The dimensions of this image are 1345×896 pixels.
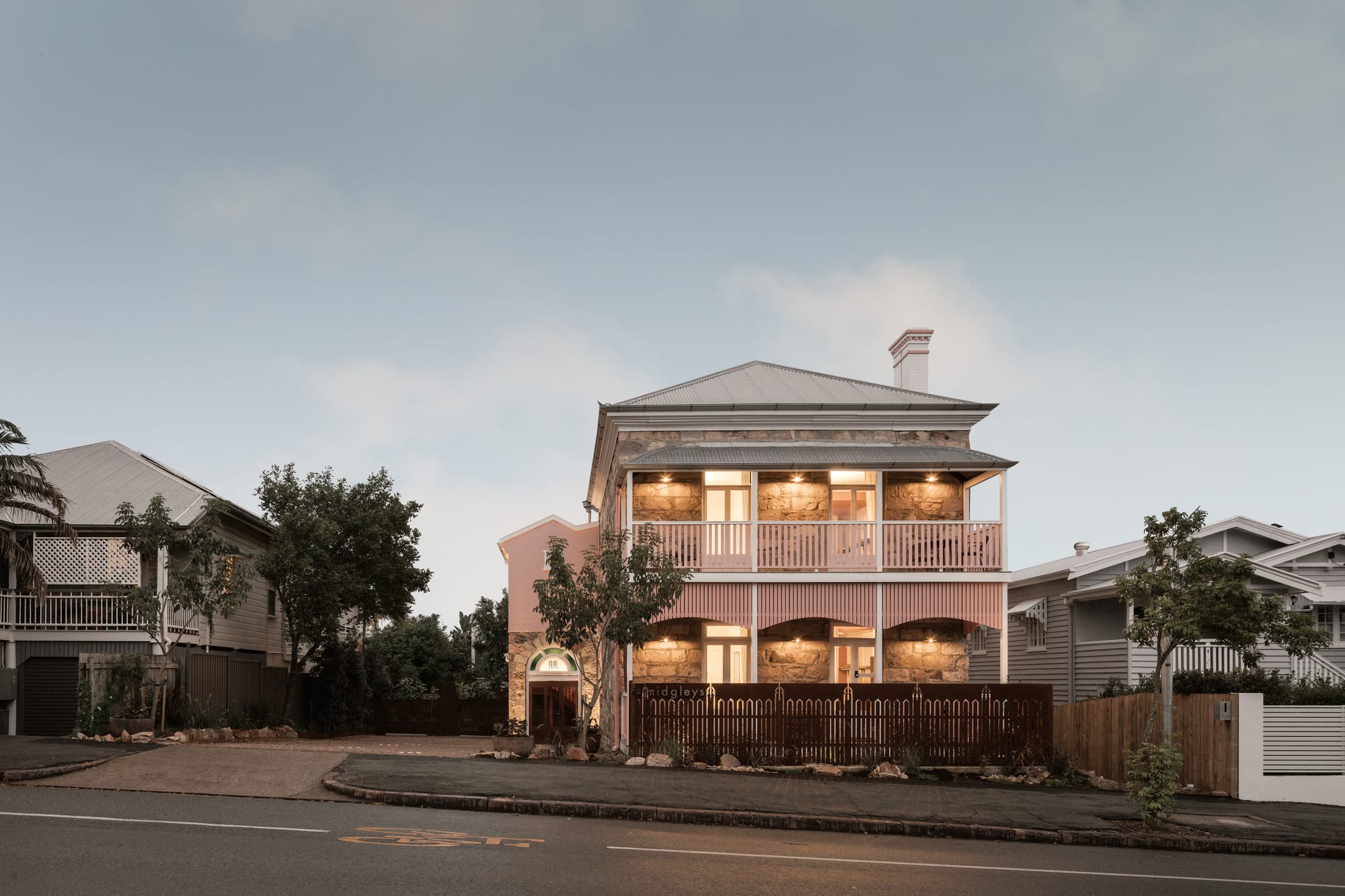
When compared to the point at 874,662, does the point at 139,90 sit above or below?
above

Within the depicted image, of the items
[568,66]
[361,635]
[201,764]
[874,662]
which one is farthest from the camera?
[361,635]

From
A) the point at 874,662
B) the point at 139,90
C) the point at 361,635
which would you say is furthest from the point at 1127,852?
the point at 361,635

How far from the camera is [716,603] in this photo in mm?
22859

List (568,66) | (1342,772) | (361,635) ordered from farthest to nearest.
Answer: (361,635) → (568,66) → (1342,772)

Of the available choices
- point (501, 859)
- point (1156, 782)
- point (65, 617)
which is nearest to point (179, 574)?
point (65, 617)

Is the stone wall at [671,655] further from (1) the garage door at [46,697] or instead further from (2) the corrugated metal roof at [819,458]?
(1) the garage door at [46,697]

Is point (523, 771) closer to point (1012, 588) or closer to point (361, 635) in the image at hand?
point (1012, 588)

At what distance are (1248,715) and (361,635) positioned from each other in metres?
31.9

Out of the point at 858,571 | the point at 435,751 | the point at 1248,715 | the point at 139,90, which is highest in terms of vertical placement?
the point at 139,90

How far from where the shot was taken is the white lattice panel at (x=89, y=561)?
26000 millimetres

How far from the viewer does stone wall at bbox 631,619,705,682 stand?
2495 cm

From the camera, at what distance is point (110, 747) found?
1811 centimetres

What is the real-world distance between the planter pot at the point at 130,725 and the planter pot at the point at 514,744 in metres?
6.73

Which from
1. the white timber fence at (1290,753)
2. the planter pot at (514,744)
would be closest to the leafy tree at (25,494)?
the planter pot at (514,744)
